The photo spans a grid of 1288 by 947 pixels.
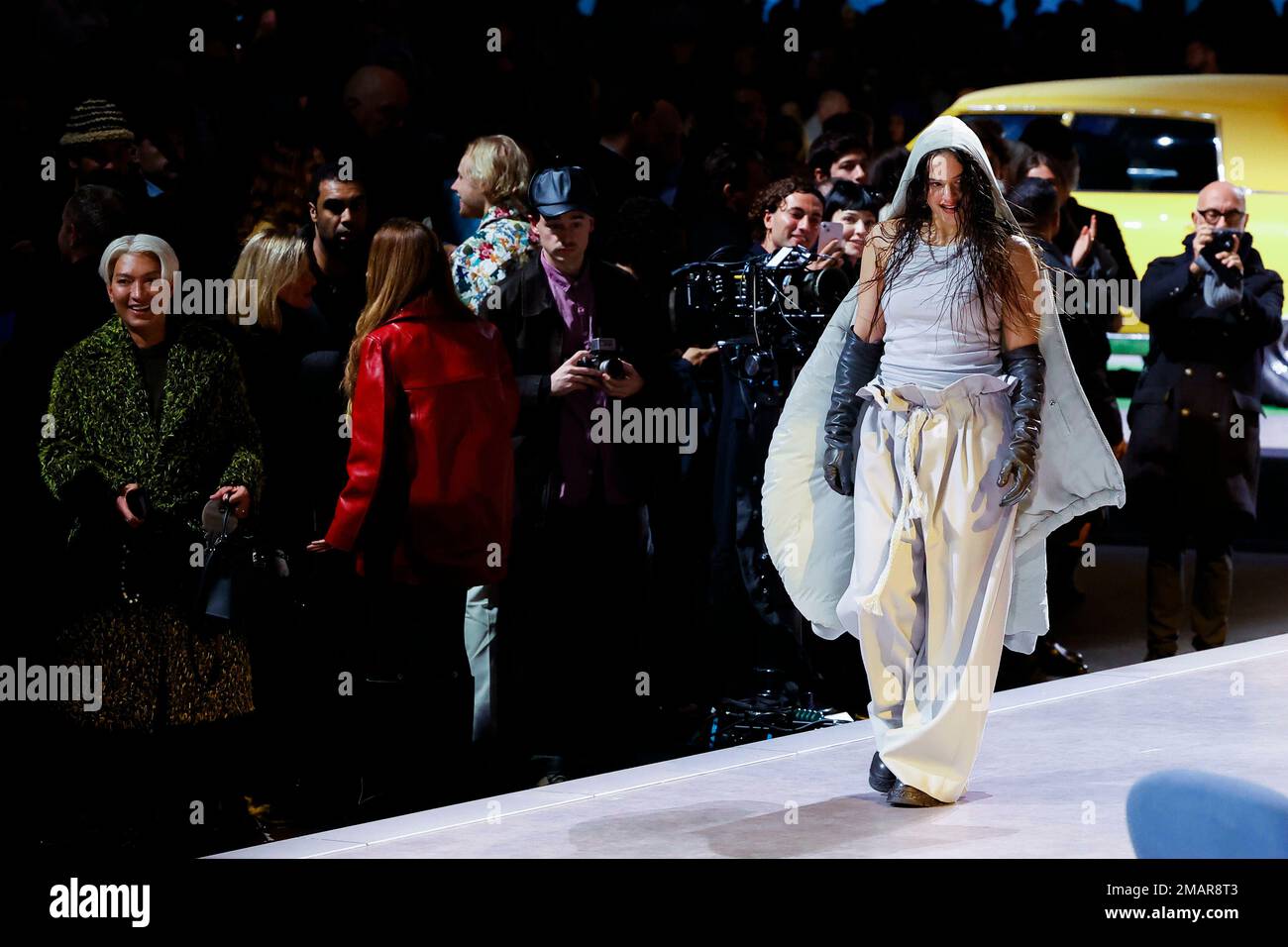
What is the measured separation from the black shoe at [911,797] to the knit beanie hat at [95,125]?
314 centimetres

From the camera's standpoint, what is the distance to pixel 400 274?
5637 millimetres

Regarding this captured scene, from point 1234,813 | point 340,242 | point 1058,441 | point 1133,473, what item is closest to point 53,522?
point 340,242

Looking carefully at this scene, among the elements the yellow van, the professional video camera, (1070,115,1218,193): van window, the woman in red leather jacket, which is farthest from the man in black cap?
(1070,115,1218,193): van window

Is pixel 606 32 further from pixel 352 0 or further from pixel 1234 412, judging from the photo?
pixel 1234 412

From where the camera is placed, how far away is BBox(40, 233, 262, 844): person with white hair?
522 centimetres

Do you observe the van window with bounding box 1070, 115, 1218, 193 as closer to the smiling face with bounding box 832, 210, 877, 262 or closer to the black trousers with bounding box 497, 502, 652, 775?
the smiling face with bounding box 832, 210, 877, 262

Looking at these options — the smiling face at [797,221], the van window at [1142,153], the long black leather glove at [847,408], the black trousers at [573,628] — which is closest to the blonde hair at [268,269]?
the black trousers at [573,628]

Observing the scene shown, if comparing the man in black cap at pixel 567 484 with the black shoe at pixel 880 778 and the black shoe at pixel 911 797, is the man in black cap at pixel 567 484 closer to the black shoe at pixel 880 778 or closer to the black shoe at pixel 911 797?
the black shoe at pixel 880 778

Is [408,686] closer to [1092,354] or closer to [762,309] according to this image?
[762,309]

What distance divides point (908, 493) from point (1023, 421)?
14.4 inches

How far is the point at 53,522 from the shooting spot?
546 centimetres

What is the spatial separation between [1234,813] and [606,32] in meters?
7.66

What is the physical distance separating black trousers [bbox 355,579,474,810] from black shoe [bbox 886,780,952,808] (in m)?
1.26

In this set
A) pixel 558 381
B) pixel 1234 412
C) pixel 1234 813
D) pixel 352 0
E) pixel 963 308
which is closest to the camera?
pixel 1234 813
